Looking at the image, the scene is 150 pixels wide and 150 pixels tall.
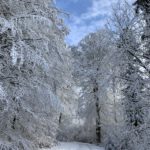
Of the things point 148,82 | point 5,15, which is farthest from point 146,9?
point 5,15

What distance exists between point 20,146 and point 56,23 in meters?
5.32

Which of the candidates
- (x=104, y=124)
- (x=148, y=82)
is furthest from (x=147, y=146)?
(x=104, y=124)

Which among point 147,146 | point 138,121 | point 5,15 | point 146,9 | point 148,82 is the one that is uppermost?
point 146,9

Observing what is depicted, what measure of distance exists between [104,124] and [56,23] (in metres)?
17.9

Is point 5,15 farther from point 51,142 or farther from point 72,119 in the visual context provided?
point 72,119

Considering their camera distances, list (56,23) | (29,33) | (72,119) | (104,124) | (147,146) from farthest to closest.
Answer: (72,119) < (104,124) < (56,23) < (147,146) < (29,33)

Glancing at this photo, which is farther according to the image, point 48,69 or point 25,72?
point 25,72

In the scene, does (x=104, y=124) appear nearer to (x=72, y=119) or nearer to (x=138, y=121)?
(x=72, y=119)

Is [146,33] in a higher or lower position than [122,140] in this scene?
higher

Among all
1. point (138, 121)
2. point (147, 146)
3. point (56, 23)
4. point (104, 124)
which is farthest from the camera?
point (104, 124)

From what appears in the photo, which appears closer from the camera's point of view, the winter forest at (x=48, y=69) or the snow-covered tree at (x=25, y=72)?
the snow-covered tree at (x=25, y=72)

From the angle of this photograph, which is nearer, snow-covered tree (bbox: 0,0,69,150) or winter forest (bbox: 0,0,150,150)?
snow-covered tree (bbox: 0,0,69,150)

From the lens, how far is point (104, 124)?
29.0 metres

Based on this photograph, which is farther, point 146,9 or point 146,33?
point 146,9
